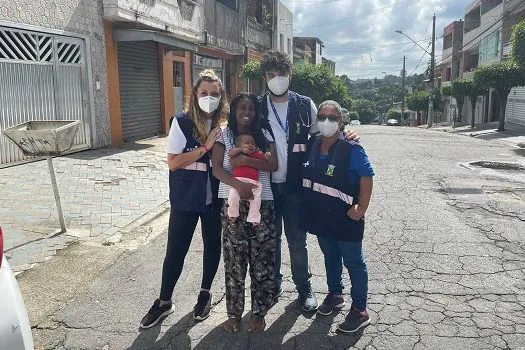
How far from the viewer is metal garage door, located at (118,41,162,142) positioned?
533 inches

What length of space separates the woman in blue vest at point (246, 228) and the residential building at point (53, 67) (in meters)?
7.38

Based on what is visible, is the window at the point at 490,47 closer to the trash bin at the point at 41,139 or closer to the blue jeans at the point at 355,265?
the trash bin at the point at 41,139

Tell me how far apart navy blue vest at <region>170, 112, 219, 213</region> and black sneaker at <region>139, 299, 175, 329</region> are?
775 millimetres

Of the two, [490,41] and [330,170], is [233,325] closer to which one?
[330,170]

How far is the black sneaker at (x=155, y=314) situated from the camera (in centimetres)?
333

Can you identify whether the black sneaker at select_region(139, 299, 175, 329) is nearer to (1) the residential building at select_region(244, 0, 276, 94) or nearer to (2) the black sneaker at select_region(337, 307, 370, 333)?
(2) the black sneaker at select_region(337, 307, 370, 333)

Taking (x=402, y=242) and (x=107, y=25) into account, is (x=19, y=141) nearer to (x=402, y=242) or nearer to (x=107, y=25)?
(x=402, y=242)

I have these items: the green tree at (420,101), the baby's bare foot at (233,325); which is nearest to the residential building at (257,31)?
the baby's bare foot at (233,325)

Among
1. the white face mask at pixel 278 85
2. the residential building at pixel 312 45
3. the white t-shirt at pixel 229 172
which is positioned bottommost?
the white t-shirt at pixel 229 172

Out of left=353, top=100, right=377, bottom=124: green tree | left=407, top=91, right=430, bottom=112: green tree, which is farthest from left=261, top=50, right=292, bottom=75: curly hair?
left=353, top=100, right=377, bottom=124: green tree

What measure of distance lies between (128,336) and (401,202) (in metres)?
5.10

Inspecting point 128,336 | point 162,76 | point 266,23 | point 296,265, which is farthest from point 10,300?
point 266,23

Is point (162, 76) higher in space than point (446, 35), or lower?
lower

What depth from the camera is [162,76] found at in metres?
15.9
